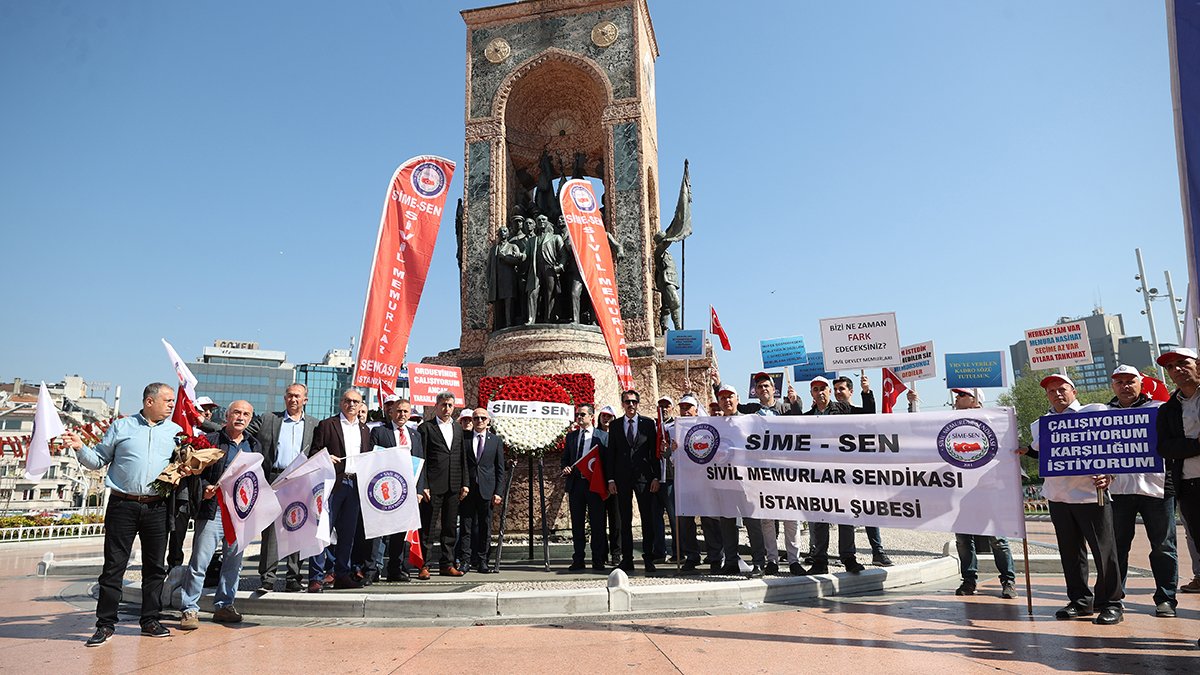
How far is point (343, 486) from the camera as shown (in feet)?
21.3

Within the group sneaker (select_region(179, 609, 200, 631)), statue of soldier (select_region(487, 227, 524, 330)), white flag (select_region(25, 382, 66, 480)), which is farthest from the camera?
statue of soldier (select_region(487, 227, 524, 330))

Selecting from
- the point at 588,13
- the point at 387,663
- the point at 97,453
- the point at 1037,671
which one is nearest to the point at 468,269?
the point at 588,13

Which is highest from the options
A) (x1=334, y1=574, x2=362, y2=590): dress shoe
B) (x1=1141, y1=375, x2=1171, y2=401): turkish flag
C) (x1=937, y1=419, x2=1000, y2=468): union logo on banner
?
(x1=1141, y1=375, x2=1171, y2=401): turkish flag

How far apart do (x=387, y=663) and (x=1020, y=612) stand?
4510mm

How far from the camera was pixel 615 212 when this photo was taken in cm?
1622

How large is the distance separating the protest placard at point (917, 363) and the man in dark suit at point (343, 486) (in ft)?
26.6

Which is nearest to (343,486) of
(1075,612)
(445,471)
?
(445,471)

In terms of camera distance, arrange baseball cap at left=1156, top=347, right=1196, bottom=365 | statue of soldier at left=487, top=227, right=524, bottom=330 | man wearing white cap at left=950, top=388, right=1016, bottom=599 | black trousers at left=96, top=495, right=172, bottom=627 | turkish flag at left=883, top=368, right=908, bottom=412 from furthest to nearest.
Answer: statue of soldier at left=487, top=227, right=524, bottom=330 → turkish flag at left=883, top=368, right=908, bottom=412 → man wearing white cap at left=950, top=388, right=1016, bottom=599 → black trousers at left=96, top=495, right=172, bottom=627 → baseball cap at left=1156, top=347, right=1196, bottom=365

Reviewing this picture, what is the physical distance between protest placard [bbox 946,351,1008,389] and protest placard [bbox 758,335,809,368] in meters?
3.86

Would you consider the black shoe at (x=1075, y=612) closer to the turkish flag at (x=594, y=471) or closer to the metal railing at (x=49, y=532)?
the turkish flag at (x=594, y=471)

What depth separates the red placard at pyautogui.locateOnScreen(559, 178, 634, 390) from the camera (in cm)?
1164

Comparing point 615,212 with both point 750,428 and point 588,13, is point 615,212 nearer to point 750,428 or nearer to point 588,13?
point 588,13

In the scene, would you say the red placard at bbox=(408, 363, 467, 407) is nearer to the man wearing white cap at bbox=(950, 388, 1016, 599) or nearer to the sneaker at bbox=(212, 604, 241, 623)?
the sneaker at bbox=(212, 604, 241, 623)

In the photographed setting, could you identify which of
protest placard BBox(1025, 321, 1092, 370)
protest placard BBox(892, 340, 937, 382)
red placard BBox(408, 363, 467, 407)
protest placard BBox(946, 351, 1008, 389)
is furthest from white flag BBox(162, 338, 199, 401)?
protest placard BBox(1025, 321, 1092, 370)
